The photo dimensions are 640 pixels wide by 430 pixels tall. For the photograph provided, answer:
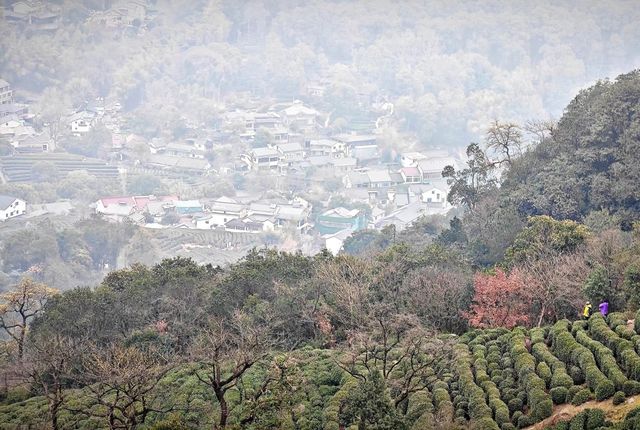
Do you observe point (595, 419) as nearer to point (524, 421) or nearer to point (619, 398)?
point (619, 398)

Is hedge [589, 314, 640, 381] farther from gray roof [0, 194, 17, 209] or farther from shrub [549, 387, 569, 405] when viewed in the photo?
gray roof [0, 194, 17, 209]

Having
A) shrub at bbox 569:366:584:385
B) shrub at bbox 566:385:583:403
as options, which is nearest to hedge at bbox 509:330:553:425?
shrub at bbox 566:385:583:403

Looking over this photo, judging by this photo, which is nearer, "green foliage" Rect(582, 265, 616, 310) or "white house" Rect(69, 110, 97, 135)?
"green foliage" Rect(582, 265, 616, 310)

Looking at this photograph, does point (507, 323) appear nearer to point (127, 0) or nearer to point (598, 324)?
point (598, 324)

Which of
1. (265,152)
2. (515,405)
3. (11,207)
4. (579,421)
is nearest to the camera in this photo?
(579,421)

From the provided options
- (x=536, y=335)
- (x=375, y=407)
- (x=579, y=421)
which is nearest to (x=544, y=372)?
(x=536, y=335)
